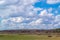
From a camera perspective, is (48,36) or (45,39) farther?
(48,36)

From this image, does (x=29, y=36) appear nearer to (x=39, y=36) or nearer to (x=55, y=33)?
(x=39, y=36)

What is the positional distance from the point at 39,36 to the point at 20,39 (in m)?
4.54

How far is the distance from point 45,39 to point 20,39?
11.8 ft

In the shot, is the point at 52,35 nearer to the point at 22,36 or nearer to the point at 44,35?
the point at 44,35

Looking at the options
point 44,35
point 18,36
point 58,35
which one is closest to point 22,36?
point 18,36

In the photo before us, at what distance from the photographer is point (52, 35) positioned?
36531 mm

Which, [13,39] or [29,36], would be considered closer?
[13,39]

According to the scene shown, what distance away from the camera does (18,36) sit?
37688 mm

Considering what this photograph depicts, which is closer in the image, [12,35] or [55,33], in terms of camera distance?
[55,33]

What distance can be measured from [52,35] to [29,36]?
140 inches

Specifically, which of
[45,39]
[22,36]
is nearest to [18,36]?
[22,36]

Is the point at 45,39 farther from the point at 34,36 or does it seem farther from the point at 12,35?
the point at 12,35

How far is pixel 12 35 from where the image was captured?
1489 inches

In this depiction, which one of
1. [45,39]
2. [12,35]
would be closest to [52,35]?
[45,39]
